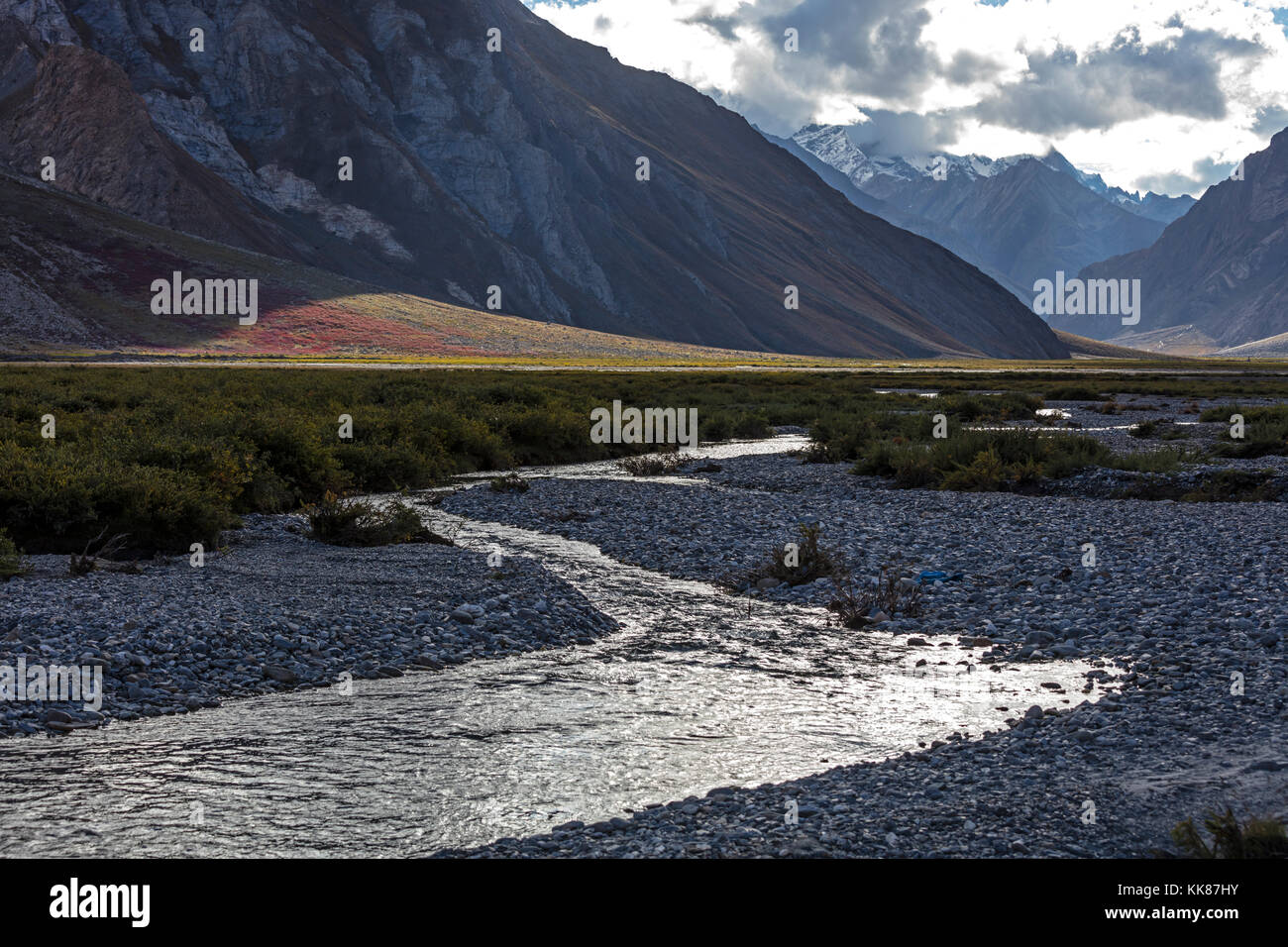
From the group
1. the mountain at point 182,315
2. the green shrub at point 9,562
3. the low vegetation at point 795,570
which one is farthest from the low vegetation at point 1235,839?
the mountain at point 182,315

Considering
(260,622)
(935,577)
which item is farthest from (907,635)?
(260,622)

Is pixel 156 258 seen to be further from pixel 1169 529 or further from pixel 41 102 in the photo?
pixel 1169 529

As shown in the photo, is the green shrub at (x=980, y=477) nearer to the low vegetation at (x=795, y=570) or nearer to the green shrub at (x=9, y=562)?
the low vegetation at (x=795, y=570)

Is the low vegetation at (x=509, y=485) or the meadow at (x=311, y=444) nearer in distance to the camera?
the meadow at (x=311, y=444)

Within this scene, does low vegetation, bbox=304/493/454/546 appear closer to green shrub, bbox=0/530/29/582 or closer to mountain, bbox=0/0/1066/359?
green shrub, bbox=0/530/29/582

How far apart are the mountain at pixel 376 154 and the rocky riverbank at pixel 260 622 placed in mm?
135605

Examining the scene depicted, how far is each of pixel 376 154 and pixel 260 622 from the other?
16090 centimetres

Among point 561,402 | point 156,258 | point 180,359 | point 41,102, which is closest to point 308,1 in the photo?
point 41,102

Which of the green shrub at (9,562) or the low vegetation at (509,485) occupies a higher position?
the low vegetation at (509,485)

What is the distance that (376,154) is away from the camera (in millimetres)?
159875

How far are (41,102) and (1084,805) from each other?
16257 centimetres

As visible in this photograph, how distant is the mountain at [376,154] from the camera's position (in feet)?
450

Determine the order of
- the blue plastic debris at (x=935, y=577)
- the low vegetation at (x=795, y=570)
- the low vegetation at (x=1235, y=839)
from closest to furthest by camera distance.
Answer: the low vegetation at (x=1235, y=839) < the blue plastic debris at (x=935, y=577) < the low vegetation at (x=795, y=570)

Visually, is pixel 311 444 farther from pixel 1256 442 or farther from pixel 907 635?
pixel 1256 442
